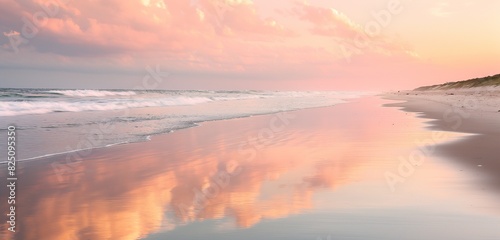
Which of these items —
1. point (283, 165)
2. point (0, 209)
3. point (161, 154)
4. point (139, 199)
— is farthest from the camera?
point (161, 154)

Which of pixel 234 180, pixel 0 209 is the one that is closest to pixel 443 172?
pixel 234 180

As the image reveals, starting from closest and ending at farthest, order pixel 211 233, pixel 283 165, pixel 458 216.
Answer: pixel 211 233 < pixel 458 216 < pixel 283 165

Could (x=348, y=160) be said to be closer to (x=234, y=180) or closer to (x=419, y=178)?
(x=419, y=178)

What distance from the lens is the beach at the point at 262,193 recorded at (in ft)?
18.4

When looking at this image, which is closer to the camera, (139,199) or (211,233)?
(211,233)

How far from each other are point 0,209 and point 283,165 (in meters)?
6.21

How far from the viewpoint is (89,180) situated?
8805mm

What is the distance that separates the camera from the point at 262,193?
7.61m

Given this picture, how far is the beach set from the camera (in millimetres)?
5621

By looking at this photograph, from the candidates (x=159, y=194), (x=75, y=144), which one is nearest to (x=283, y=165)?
(x=159, y=194)

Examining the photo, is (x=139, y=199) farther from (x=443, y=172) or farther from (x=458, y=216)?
(x=443, y=172)

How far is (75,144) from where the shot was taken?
14.1m

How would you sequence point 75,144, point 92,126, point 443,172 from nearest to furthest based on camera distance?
point 443,172
point 75,144
point 92,126

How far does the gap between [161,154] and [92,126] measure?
31.8 ft
